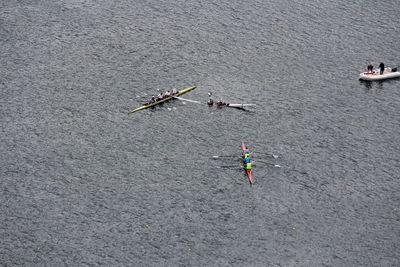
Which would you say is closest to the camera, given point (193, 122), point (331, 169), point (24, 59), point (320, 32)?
point (331, 169)

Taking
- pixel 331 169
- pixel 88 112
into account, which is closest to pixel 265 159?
pixel 331 169

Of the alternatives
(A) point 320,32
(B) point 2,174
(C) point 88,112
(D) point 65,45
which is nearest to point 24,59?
(D) point 65,45

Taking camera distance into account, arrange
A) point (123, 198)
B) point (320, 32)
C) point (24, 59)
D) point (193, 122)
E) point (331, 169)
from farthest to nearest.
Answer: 1. point (320, 32)
2. point (24, 59)
3. point (193, 122)
4. point (331, 169)
5. point (123, 198)

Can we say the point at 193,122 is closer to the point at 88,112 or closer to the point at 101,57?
the point at 88,112

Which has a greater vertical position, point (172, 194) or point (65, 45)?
point (65, 45)

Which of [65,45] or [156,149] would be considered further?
[65,45]

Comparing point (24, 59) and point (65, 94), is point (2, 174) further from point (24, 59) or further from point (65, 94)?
point (24, 59)
